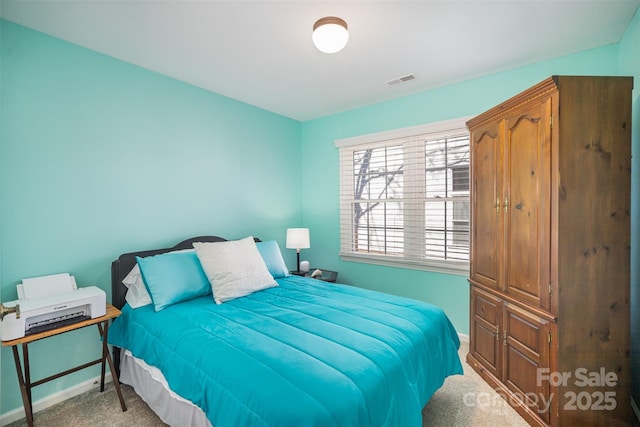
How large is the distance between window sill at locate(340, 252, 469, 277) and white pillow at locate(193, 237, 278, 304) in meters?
1.39

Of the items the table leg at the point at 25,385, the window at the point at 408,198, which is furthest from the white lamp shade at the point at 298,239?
the table leg at the point at 25,385

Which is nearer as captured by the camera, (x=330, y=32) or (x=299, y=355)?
(x=299, y=355)

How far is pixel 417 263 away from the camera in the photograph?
3.30 meters

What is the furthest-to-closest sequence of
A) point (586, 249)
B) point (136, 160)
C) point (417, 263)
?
point (417, 263) < point (136, 160) < point (586, 249)

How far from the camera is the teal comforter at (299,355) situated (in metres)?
1.22

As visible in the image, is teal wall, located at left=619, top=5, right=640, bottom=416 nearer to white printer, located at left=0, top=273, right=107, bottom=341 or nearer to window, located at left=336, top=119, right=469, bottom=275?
window, located at left=336, top=119, right=469, bottom=275

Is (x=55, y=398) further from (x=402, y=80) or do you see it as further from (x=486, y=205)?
(x=402, y=80)

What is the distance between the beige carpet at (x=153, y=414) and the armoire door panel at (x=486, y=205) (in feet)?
2.70

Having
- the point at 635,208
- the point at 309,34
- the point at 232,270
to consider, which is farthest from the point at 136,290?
the point at 635,208

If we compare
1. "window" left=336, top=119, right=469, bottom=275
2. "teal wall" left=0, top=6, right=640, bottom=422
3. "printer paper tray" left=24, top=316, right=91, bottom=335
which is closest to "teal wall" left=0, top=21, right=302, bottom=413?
"teal wall" left=0, top=6, right=640, bottom=422

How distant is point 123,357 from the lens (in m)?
2.29

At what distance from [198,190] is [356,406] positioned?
2.57 m

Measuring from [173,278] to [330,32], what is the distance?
2069 mm

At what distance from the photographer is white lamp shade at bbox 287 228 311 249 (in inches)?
144
